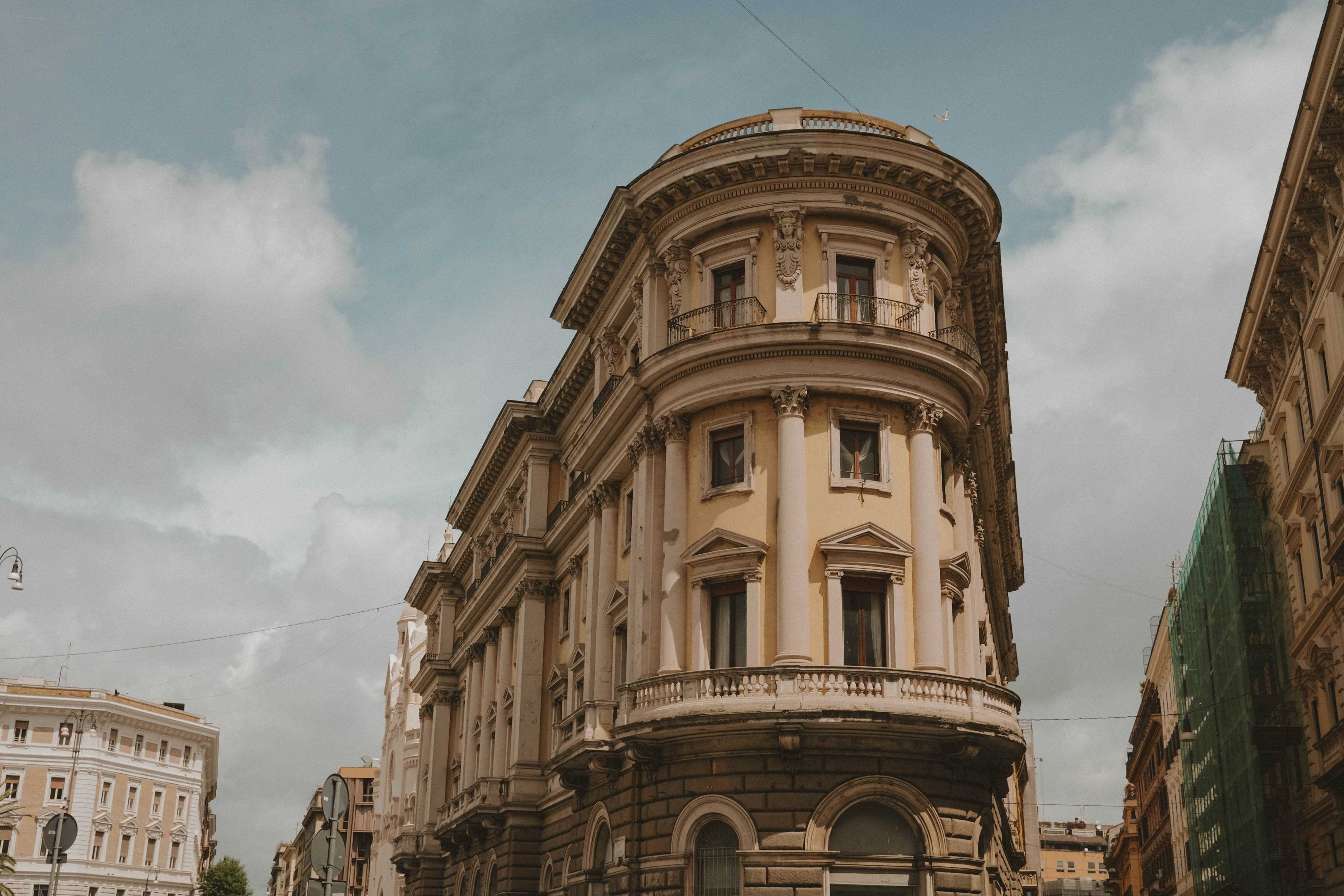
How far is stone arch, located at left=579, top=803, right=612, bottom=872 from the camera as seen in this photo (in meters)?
33.0

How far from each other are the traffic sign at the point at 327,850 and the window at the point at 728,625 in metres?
14.5

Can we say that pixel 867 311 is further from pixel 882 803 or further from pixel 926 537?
pixel 882 803

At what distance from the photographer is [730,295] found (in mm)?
32844

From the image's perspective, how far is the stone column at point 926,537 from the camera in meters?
28.7

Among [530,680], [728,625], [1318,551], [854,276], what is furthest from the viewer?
[530,680]

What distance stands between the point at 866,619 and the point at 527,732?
17443 millimetres

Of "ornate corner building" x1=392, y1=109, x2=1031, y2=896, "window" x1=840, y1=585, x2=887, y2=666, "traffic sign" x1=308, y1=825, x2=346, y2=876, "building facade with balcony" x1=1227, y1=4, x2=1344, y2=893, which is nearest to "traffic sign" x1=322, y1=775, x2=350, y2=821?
"traffic sign" x1=308, y1=825, x2=346, y2=876

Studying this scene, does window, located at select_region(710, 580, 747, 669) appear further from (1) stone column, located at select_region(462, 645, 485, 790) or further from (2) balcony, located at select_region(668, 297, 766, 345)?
(1) stone column, located at select_region(462, 645, 485, 790)

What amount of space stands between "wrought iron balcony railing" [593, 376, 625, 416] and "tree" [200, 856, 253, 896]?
233 ft

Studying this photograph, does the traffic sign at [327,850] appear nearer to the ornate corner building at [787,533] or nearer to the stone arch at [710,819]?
the ornate corner building at [787,533]

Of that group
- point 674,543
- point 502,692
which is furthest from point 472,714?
point 674,543

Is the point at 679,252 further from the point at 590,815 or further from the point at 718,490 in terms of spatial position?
the point at 590,815

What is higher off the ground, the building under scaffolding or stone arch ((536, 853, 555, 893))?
the building under scaffolding

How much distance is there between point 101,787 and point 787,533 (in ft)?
266
